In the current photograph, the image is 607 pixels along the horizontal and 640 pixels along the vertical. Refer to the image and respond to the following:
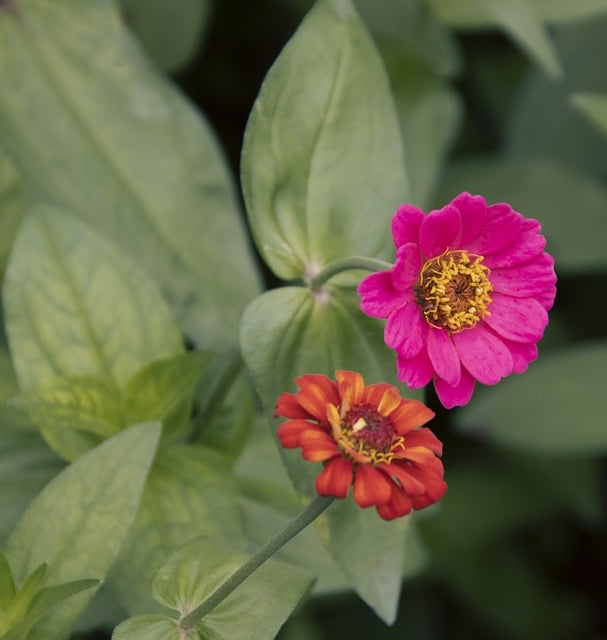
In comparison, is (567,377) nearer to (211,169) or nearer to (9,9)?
(211,169)

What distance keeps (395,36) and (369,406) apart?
3.78 ft

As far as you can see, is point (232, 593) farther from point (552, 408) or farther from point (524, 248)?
point (552, 408)

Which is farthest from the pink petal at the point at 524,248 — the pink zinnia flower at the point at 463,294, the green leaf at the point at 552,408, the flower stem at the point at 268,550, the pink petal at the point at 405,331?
the green leaf at the point at 552,408

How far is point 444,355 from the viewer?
990mm

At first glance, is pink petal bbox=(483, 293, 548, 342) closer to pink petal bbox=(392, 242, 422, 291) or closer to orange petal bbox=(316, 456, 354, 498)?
pink petal bbox=(392, 242, 422, 291)

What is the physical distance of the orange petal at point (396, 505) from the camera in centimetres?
84

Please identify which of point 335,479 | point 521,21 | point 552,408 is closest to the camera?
point 335,479

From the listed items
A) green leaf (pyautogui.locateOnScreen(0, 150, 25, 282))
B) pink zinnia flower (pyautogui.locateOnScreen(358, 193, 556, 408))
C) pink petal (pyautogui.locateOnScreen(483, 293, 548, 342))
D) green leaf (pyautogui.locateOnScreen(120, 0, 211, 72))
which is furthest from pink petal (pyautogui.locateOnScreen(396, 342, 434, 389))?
green leaf (pyautogui.locateOnScreen(120, 0, 211, 72))

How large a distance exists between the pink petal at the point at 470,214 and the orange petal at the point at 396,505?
28 centimetres

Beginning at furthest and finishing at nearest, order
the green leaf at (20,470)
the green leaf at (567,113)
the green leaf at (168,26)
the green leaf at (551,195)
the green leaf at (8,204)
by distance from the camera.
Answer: the green leaf at (567,113) < the green leaf at (551,195) < the green leaf at (168,26) < the green leaf at (8,204) < the green leaf at (20,470)

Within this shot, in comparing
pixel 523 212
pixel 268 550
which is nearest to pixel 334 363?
pixel 268 550

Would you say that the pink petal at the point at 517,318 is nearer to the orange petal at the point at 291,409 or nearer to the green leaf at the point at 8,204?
the orange petal at the point at 291,409

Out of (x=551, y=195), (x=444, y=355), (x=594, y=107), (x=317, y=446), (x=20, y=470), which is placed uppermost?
(x=317, y=446)

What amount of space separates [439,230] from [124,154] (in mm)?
698
